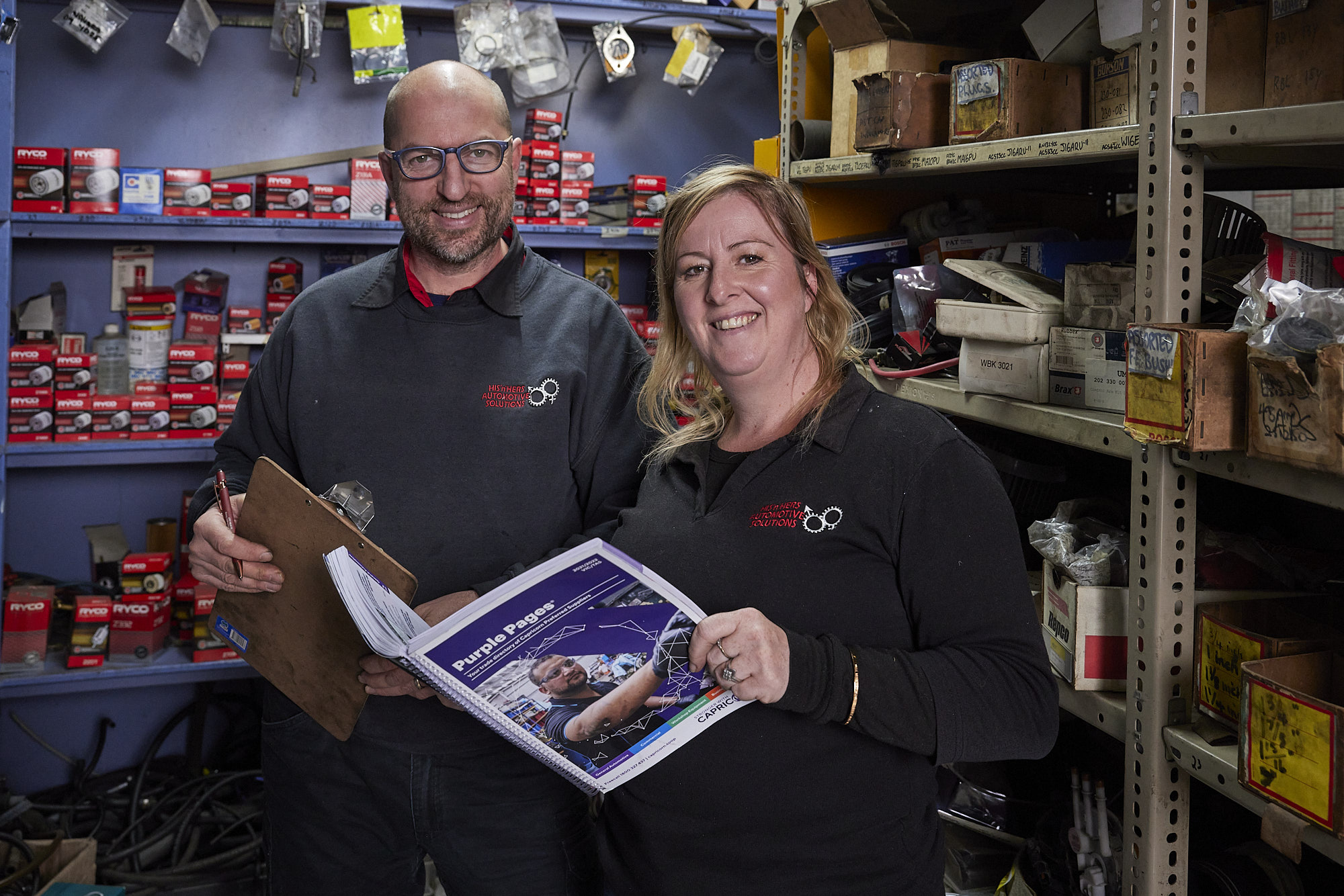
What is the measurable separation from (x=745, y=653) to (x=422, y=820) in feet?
2.97

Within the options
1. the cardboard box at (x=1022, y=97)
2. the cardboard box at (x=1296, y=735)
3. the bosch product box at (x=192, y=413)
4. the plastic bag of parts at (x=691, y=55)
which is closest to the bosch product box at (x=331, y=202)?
the bosch product box at (x=192, y=413)

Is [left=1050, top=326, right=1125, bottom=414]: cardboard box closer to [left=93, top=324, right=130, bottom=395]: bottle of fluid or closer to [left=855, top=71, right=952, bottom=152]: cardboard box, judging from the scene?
[left=855, top=71, right=952, bottom=152]: cardboard box

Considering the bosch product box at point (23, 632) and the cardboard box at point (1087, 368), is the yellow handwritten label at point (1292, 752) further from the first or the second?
the bosch product box at point (23, 632)

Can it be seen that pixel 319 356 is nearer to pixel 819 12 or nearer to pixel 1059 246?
pixel 819 12

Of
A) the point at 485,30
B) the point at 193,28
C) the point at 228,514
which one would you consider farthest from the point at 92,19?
the point at 228,514

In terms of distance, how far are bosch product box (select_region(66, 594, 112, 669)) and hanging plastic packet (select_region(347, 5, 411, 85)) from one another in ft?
5.96

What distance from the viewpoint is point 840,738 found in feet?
4.06

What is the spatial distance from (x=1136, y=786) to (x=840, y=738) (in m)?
0.57

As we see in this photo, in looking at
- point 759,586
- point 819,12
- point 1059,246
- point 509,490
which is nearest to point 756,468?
point 759,586

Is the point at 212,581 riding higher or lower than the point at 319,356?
lower

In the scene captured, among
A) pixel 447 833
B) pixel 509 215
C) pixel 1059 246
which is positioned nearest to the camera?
pixel 447 833

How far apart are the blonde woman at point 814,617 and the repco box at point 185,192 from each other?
219 centimetres

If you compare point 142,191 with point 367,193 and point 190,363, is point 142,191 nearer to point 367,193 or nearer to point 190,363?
point 190,363

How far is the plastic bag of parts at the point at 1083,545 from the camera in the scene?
5.34 ft
